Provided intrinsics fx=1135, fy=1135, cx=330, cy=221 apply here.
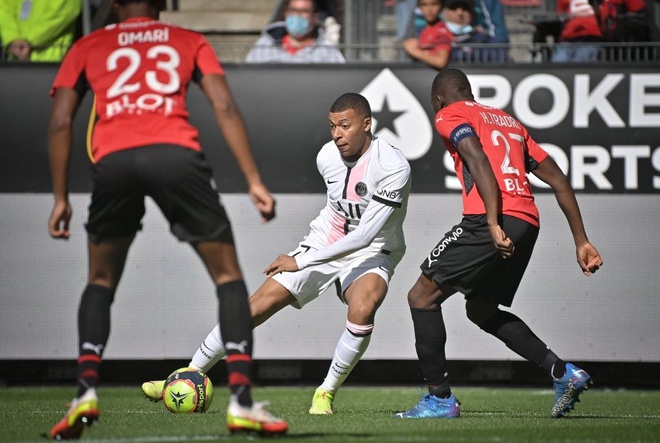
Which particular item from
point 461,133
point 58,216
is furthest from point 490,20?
point 58,216

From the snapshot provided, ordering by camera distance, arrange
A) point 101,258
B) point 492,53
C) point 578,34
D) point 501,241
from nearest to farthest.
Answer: point 101,258, point 501,241, point 492,53, point 578,34

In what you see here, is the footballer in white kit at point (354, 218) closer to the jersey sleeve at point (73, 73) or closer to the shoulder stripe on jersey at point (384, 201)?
the shoulder stripe on jersey at point (384, 201)

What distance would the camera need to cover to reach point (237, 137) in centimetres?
494

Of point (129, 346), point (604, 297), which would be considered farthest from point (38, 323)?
point (604, 297)

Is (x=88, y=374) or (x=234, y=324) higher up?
(x=234, y=324)

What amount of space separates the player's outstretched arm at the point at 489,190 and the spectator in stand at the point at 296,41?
13.0 ft

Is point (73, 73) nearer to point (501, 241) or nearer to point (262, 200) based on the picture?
point (262, 200)

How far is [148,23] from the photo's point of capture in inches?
202

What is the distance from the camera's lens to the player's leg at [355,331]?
23.2 feet

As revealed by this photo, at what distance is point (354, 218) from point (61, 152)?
274 cm

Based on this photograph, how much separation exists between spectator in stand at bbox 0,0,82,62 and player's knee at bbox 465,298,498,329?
515cm

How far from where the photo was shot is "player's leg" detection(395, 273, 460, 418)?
6824 mm

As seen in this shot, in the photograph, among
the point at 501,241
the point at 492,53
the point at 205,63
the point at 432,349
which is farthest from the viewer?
the point at 492,53

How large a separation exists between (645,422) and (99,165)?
3580mm
